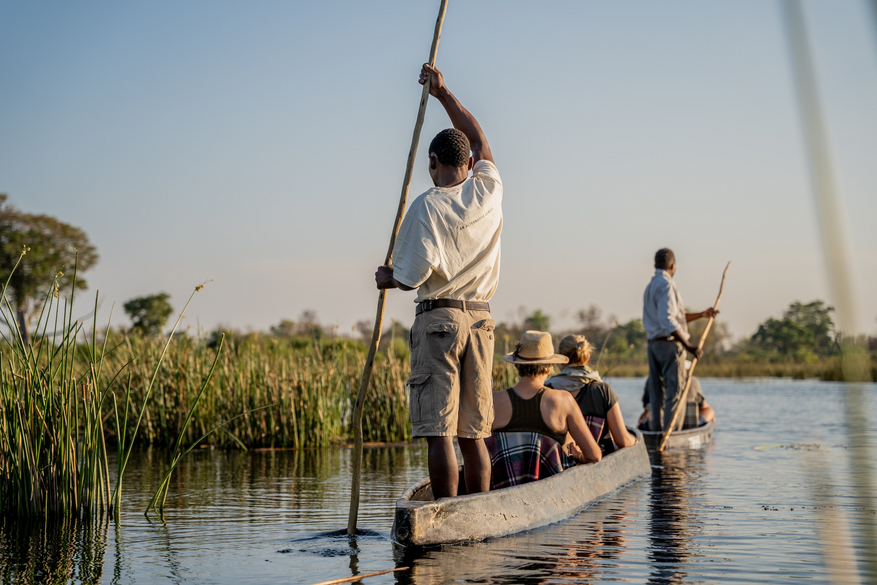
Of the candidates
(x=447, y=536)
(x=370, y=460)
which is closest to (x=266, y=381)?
(x=370, y=460)

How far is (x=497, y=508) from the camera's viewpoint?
15.6ft

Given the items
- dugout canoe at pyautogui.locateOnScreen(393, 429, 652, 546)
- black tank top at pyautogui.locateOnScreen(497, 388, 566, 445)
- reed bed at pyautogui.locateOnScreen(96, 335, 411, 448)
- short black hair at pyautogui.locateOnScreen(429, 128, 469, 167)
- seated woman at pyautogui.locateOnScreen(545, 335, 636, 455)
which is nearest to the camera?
dugout canoe at pyautogui.locateOnScreen(393, 429, 652, 546)

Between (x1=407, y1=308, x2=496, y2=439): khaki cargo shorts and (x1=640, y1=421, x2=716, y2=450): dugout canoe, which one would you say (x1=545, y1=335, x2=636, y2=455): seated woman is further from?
(x1=640, y1=421, x2=716, y2=450): dugout canoe

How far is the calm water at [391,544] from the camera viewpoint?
406 centimetres

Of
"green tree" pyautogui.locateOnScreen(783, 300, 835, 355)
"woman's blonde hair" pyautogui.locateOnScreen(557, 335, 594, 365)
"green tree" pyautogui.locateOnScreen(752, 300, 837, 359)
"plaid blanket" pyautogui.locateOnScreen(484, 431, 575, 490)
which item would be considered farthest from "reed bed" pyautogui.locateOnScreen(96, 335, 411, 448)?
"green tree" pyautogui.locateOnScreen(783, 300, 835, 355)

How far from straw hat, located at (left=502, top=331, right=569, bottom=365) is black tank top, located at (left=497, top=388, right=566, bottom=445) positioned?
A: 194mm

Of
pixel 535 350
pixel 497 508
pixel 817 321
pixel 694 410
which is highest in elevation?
pixel 535 350

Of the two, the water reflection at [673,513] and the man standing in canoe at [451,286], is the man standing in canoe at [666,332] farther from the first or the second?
the man standing in canoe at [451,286]

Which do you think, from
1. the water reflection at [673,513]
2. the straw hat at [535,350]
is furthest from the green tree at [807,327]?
the straw hat at [535,350]

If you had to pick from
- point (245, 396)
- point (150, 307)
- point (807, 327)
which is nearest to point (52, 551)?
point (807, 327)

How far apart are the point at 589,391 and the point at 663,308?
10.4 ft

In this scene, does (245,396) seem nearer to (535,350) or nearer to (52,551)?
(535,350)

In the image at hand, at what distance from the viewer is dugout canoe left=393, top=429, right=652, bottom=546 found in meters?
4.39

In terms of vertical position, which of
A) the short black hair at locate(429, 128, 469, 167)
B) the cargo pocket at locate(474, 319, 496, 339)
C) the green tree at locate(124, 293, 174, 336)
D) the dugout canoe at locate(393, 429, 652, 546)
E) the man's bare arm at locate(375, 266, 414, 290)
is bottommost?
the dugout canoe at locate(393, 429, 652, 546)
